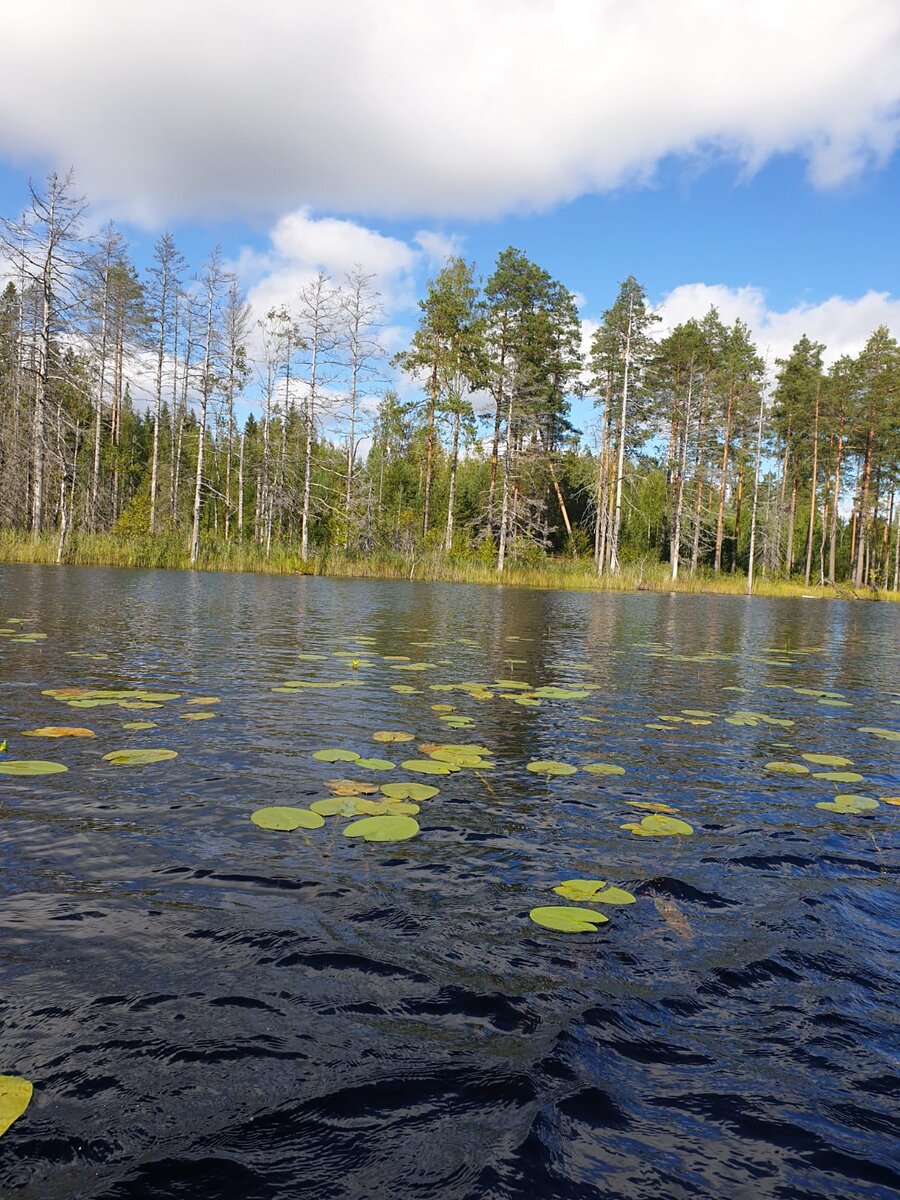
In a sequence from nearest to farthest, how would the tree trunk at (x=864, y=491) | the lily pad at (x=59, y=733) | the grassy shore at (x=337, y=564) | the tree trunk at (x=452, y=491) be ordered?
1. the lily pad at (x=59, y=733)
2. the grassy shore at (x=337, y=564)
3. the tree trunk at (x=452, y=491)
4. the tree trunk at (x=864, y=491)

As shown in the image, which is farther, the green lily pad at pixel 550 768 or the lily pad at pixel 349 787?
the green lily pad at pixel 550 768

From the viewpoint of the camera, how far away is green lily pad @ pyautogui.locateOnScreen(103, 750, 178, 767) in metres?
3.80

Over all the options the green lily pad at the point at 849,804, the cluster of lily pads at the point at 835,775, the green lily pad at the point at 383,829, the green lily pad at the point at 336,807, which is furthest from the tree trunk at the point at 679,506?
the green lily pad at the point at 383,829

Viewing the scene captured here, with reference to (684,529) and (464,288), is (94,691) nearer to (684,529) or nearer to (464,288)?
(464,288)

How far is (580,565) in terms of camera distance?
110ft

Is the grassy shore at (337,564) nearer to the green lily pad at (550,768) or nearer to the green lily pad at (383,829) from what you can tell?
the green lily pad at (550,768)

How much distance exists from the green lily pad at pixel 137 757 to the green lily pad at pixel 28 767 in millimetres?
249

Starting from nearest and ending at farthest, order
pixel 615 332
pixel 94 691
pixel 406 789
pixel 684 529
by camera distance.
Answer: pixel 406 789 < pixel 94 691 < pixel 615 332 < pixel 684 529

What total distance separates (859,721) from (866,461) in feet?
149

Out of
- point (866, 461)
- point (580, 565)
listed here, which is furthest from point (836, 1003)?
point (866, 461)

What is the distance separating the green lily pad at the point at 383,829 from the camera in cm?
299

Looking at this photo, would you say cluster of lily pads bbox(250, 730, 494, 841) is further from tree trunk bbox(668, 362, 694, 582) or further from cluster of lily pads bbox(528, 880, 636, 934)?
tree trunk bbox(668, 362, 694, 582)

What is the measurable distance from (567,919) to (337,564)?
25.7m

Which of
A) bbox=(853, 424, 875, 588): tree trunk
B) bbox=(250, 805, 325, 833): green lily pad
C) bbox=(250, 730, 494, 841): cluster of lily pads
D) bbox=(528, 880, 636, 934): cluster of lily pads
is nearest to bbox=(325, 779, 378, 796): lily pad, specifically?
bbox=(250, 730, 494, 841): cluster of lily pads
